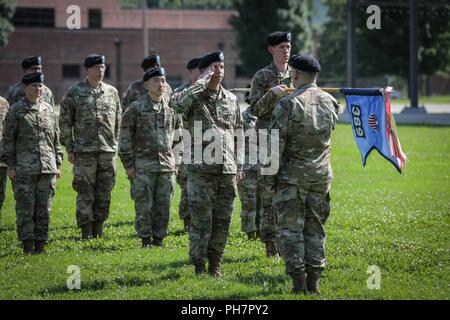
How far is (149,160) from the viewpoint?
12.4 metres

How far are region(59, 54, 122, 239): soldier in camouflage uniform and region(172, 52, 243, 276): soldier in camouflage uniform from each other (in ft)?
11.5

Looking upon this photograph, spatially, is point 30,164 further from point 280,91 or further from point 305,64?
point 305,64

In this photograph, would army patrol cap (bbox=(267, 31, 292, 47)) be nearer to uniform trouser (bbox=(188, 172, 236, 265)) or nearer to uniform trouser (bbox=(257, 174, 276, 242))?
uniform trouser (bbox=(257, 174, 276, 242))

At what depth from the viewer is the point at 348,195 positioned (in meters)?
17.4

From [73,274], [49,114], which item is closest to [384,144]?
[73,274]

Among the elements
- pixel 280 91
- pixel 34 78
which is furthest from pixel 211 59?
pixel 34 78

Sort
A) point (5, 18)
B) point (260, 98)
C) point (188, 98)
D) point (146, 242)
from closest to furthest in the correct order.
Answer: point (188, 98), point (260, 98), point (146, 242), point (5, 18)

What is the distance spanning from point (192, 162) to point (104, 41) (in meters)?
61.3

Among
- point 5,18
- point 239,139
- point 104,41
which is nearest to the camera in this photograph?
point 239,139

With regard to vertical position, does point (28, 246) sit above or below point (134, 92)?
below

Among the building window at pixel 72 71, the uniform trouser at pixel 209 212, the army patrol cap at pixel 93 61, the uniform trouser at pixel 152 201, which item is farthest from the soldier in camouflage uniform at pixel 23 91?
the building window at pixel 72 71

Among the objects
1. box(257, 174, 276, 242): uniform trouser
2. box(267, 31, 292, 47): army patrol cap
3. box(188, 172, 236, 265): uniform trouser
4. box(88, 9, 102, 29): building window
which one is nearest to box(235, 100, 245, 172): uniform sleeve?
box(188, 172, 236, 265): uniform trouser

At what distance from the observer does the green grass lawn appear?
952 centimetres

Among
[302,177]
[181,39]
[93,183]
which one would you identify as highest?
[181,39]
